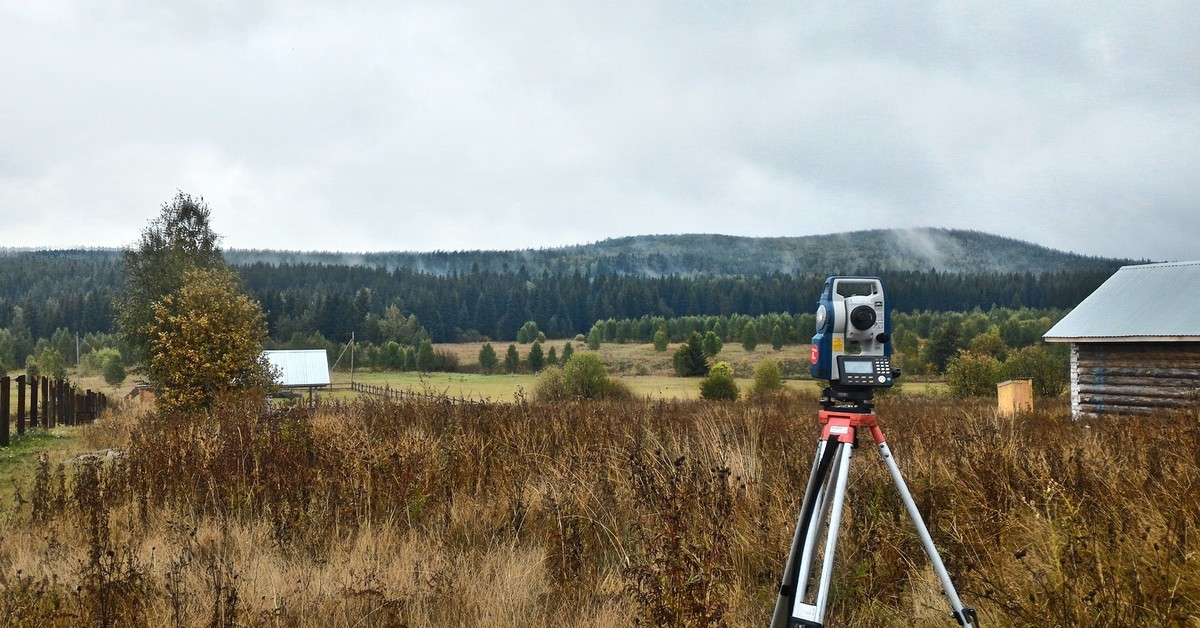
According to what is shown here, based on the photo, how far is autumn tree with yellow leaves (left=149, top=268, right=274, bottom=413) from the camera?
2334 cm

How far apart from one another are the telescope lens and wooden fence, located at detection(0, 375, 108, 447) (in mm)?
15678

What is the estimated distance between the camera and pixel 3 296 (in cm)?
11750

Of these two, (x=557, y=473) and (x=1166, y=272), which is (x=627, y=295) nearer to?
(x=1166, y=272)

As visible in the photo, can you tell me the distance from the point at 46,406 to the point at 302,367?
2862 cm

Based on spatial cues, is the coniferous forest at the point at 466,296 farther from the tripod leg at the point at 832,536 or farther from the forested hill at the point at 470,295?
the tripod leg at the point at 832,536

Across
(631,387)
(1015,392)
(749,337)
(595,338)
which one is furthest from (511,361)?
(1015,392)

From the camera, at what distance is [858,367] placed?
9.98 ft

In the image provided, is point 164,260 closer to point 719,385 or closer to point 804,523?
point 719,385

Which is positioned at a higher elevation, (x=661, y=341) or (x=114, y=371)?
(x=661, y=341)

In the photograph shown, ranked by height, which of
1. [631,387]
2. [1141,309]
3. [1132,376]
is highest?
[1141,309]

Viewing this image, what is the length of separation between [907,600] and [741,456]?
2.00 metres

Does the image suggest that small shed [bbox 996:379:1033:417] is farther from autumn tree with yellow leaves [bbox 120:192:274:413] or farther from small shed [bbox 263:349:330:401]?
small shed [bbox 263:349:330:401]

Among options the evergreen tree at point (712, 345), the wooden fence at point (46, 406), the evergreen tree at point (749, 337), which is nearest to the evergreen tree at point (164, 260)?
the wooden fence at point (46, 406)

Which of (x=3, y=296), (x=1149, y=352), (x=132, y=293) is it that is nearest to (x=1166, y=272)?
(x=1149, y=352)
